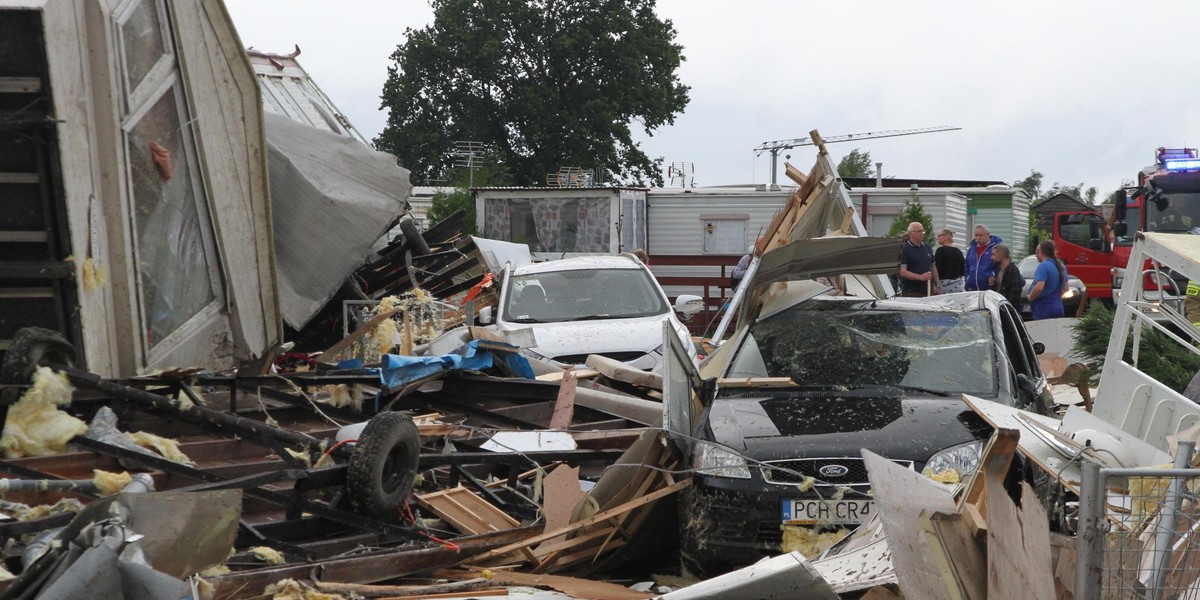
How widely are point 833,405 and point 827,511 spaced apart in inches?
39.5

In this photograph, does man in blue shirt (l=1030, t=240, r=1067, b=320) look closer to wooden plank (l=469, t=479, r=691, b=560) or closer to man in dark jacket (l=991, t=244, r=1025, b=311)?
man in dark jacket (l=991, t=244, r=1025, b=311)

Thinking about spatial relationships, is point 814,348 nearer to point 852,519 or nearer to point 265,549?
point 852,519

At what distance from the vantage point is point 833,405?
22.3ft

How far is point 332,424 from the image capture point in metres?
7.82

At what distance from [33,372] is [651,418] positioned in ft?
13.8

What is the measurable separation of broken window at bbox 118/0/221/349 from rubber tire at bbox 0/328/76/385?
2.69 ft

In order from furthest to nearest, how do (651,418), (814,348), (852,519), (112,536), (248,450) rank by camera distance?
1. (651,418)
2. (814,348)
3. (248,450)
4. (852,519)
5. (112,536)

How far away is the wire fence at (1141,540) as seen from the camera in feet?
12.8

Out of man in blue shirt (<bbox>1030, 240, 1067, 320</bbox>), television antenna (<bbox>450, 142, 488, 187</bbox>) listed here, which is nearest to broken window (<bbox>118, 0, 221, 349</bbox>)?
man in blue shirt (<bbox>1030, 240, 1067, 320</bbox>)

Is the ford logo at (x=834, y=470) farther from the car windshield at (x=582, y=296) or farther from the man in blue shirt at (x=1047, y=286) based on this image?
the man in blue shirt at (x=1047, y=286)

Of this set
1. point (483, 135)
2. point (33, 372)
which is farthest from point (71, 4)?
point (483, 135)

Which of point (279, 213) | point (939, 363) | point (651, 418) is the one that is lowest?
point (651, 418)

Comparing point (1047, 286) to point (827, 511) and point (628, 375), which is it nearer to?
point (628, 375)

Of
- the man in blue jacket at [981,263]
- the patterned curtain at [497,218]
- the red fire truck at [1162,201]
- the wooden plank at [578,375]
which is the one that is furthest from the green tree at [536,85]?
the wooden plank at [578,375]
